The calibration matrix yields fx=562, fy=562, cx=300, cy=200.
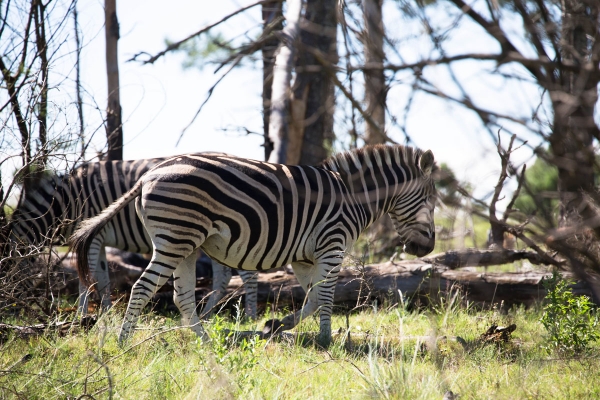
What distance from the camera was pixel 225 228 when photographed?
18.6 ft

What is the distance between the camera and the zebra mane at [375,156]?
675 cm

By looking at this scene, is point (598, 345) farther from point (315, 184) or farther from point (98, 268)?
point (98, 268)

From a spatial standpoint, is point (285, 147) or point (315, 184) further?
point (285, 147)

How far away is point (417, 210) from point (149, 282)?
338cm

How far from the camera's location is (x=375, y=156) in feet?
22.5

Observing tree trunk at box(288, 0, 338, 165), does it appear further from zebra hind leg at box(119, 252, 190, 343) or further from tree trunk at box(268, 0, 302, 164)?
zebra hind leg at box(119, 252, 190, 343)

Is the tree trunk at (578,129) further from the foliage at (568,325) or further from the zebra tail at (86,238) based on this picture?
the zebra tail at (86,238)

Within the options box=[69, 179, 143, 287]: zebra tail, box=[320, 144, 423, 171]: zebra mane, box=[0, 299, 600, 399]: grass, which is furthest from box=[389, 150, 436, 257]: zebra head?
box=[69, 179, 143, 287]: zebra tail

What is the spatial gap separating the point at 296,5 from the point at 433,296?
5.68m

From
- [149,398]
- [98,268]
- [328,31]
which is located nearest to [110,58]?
[98,268]

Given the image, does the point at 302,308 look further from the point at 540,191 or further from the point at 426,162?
the point at 540,191

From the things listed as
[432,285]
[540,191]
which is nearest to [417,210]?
[432,285]

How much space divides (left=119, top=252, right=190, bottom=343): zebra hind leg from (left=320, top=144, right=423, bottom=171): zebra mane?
2.19 metres

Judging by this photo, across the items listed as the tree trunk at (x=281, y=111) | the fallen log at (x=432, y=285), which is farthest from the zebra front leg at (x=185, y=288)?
the tree trunk at (x=281, y=111)
